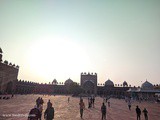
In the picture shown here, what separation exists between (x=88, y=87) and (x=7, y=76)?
143 ft

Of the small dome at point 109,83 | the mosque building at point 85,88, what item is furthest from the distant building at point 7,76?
the small dome at point 109,83

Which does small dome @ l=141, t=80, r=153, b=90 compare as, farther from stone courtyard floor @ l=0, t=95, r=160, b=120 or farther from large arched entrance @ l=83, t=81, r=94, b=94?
stone courtyard floor @ l=0, t=95, r=160, b=120

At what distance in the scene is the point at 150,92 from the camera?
5700 cm

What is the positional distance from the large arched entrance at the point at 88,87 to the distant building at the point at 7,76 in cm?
3723

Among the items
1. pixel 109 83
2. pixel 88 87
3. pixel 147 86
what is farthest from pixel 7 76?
pixel 109 83

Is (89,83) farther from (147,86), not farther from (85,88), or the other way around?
(147,86)

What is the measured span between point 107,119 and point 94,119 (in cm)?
109

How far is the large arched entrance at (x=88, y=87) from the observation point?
82.8 m

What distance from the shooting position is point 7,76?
1973 inches

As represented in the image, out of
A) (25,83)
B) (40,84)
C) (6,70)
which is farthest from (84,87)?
(6,70)

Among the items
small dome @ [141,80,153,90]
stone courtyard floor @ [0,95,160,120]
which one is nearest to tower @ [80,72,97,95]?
small dome @ [141,80,153,90]

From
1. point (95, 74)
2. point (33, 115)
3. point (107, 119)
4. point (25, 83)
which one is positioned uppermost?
point (95, 74)

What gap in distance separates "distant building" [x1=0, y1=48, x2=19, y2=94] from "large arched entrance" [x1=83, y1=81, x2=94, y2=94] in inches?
1466

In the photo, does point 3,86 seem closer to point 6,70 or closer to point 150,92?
point 6,70
